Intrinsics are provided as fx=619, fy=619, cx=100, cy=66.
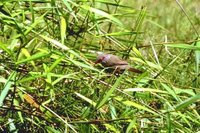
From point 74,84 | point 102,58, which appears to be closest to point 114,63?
point 102,58

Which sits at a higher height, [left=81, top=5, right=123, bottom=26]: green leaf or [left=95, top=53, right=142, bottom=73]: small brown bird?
[left=81, top=5, right=123, bottom=26]: green leaf

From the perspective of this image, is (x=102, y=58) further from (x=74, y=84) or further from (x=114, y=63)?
(x=74, y=84)

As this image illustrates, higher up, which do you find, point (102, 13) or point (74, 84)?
point (102, 13)

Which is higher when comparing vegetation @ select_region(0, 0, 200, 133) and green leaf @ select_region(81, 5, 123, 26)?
green leaf @ select_region(81, 5, 123, 26)

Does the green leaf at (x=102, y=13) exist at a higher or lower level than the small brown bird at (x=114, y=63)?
higher

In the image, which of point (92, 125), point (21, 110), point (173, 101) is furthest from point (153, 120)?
point (21, 110)

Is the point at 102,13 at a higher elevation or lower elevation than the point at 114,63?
higher

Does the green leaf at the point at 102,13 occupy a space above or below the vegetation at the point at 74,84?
above

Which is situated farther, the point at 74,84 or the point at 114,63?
the point at 74,84
